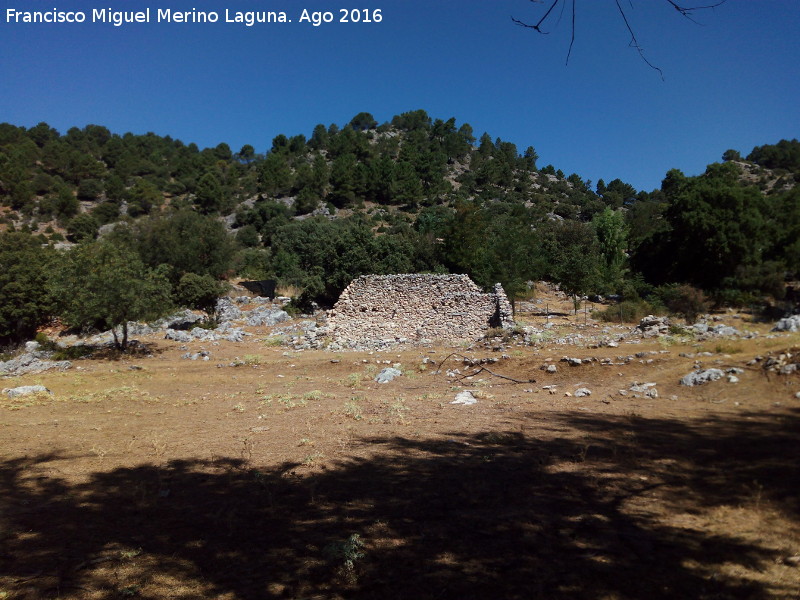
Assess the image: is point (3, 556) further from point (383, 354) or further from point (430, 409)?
point (383, 354)

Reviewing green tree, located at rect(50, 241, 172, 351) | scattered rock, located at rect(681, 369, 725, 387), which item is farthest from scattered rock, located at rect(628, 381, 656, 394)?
green tree, located at rect(50, 241, 172, 351)

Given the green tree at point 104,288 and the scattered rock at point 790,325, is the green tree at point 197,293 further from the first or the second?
the scattered rock at point 790,325

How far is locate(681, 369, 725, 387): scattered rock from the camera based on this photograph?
9.55 meters

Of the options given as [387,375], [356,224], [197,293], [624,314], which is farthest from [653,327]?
[356,224]

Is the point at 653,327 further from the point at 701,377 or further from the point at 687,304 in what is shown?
the point at 701,377

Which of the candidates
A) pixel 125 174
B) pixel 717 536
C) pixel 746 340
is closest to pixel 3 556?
pixel 717 536

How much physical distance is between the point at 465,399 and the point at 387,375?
11.8 feet

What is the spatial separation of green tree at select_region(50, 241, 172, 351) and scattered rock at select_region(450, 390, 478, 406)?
14197 millimetres

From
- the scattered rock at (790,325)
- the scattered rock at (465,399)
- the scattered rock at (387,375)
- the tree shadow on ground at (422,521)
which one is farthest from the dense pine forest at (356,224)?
the tree shadow on ground at (422,521)

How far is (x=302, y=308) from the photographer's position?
3316 cm

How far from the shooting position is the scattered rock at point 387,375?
13169mm

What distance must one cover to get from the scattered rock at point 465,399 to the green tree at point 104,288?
559 inches

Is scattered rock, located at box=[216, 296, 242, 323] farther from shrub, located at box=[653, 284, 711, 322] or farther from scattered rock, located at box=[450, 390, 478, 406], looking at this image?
shrub, located at box=[653, 284, 711, 322]

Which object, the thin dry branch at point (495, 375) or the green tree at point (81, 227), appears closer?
the thin dry branch at point (495, 375)
